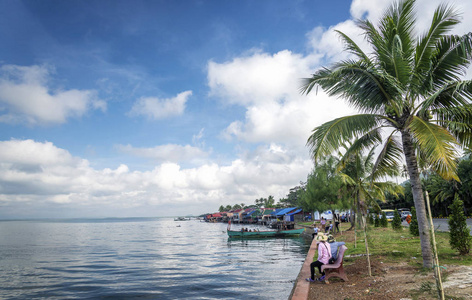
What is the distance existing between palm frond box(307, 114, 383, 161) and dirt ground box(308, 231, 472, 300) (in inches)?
148

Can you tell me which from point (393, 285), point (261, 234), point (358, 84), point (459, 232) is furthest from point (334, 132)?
point (261, 234)

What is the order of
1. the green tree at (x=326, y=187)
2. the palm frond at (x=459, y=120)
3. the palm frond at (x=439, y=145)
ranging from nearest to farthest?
the palm frond at (x=439, y=145) < the palm frond at (x=459, y=120) < the green tree at (x=326, y=187)

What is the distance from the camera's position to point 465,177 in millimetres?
41844

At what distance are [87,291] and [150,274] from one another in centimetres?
452

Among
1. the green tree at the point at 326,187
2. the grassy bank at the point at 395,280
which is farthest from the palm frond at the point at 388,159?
the green tree at the point at 326,187

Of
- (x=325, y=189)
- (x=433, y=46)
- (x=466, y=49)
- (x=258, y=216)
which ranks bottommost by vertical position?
(x=258, y=216)

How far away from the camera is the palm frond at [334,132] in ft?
29.7

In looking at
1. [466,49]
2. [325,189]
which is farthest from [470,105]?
[325,189]

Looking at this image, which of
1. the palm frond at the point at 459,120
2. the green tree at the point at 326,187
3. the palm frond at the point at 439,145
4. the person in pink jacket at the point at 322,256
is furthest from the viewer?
the green tree at the point at 326,187

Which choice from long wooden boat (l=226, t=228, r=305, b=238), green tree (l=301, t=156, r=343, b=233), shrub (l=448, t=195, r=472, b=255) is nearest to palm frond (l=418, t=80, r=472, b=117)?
shrub (l=448, t=195, r=472, b=255)

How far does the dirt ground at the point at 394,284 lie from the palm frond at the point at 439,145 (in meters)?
2.65

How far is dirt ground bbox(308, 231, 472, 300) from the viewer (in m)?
6.70

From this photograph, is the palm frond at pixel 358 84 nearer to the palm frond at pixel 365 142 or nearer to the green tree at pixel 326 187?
the palm frond at pixel 365 142

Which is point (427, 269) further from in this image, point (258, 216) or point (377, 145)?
point (258, 216)
